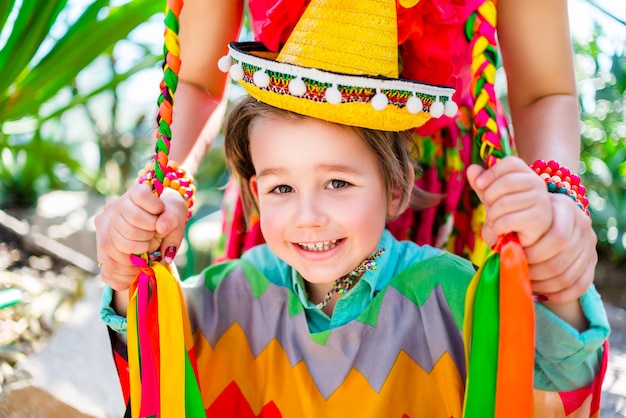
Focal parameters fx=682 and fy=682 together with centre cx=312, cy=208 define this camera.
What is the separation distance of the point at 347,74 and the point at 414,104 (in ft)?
0.40

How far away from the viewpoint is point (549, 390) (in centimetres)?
111

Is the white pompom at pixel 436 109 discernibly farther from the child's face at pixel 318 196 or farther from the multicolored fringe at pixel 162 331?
the multicolored fringe at pixel 162 331

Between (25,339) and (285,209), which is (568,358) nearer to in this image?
(285,209)

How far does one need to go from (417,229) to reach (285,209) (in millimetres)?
518

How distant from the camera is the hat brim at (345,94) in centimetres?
112

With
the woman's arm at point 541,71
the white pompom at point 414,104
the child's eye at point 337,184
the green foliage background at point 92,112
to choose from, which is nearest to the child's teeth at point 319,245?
the child's eye at point 337,184

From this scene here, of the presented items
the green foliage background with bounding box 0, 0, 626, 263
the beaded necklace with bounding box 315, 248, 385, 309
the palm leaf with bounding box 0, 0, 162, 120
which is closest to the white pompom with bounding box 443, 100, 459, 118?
the beaded necklace with bounding box 315, 248, 385, 309

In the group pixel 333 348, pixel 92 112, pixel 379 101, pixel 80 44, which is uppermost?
pixel 92 112

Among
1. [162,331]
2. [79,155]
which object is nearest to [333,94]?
[162,331]

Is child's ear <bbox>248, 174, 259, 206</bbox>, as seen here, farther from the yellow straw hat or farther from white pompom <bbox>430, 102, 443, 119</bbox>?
white pompom <bbox>430, 102, 443, 119</bbox>

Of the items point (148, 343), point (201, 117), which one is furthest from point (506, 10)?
point (148, 343)

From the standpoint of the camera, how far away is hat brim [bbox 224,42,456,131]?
1120 mm

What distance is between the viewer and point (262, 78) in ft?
3.82

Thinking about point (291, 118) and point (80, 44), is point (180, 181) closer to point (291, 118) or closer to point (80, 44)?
point (291, 118)
